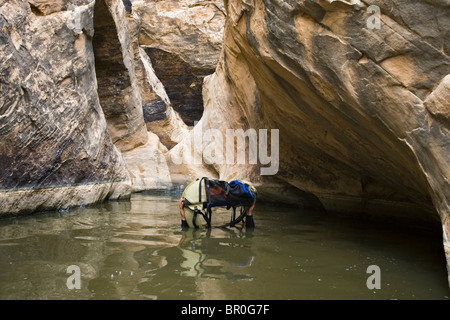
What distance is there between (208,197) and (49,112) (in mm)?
3534

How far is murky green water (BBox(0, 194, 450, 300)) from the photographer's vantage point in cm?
307

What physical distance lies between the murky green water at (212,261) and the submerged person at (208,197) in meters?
0.27

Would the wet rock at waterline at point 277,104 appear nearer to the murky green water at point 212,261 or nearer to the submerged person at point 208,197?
the murky green water at point 212,261

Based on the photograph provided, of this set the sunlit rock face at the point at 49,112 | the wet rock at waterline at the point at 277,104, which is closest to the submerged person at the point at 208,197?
the wet rock at waterline at the point at 277,104

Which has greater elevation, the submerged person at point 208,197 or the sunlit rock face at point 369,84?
the sunlit rock face at point 369,84

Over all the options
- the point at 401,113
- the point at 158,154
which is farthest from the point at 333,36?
the point at 158,154

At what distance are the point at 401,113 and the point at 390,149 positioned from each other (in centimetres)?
102

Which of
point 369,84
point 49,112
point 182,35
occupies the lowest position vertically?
point 49,112

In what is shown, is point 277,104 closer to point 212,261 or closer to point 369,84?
point 369,84

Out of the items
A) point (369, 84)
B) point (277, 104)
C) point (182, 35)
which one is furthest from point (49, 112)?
point (182, 35)

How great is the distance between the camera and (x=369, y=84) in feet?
12.4

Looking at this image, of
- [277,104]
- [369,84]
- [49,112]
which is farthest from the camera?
[49,112]

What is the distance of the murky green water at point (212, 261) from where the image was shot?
3.07 metres

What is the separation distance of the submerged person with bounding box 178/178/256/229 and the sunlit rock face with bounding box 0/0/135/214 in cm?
275
